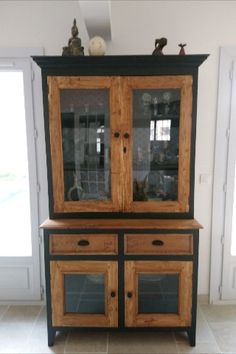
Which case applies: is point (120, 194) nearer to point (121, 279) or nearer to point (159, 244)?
point (159, 244)

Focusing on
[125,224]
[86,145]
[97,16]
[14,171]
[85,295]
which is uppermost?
[97,16]

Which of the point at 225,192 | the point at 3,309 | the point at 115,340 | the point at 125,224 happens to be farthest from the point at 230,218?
the point at 3,309

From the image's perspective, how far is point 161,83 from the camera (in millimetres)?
2010

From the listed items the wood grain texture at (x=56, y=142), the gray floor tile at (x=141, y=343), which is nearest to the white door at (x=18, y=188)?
the wood grain texture at (x=56, y=142)

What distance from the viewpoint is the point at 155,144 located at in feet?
7.13

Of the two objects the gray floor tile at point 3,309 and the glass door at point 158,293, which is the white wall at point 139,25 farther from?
the gray floor tile at point 3,309

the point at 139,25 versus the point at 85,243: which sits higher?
the point at 139,25

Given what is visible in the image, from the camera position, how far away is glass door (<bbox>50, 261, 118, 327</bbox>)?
2076mm

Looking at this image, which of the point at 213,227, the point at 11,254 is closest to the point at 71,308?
the point at 11,254

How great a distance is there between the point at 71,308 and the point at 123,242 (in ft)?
2.23

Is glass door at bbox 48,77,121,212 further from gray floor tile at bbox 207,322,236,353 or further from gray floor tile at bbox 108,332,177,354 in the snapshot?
gray floor tile at bbox 207,322,236,353

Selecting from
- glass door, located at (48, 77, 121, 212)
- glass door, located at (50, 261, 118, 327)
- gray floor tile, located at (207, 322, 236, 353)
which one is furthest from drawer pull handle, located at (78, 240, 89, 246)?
gray floor tile, located at (207, 322, 236, 353)

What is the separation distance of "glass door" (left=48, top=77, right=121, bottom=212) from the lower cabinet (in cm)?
26

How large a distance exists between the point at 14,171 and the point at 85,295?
4.27 ft
